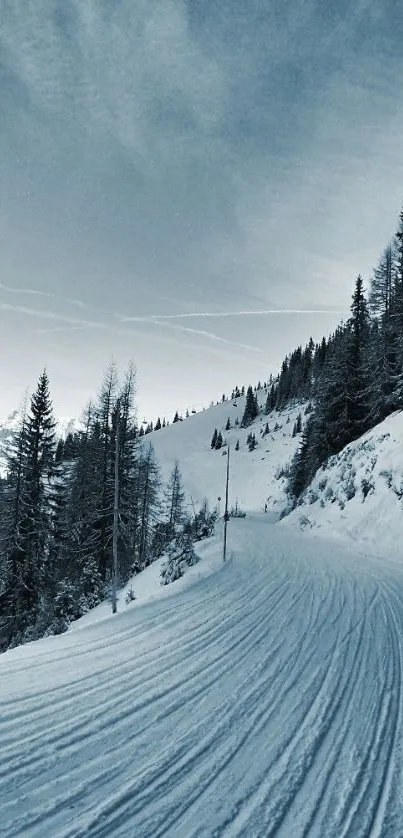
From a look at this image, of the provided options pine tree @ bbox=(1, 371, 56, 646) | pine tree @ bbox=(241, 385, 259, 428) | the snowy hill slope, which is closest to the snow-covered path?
pine tree @ bbox=(1, 371, 56, 646)

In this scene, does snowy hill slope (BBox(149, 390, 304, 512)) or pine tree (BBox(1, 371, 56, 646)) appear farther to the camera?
snowy hill slope (BBox(149, 390, 304, 512))

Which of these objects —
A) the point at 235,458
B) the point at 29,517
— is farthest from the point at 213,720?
the point at 235,458

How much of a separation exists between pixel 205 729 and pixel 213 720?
0.65ft

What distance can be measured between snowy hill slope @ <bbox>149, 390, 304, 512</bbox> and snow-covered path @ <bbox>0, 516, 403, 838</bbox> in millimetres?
48024

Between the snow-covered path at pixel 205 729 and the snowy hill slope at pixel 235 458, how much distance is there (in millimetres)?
48024

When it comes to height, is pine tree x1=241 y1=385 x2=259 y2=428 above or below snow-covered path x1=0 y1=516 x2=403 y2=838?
above

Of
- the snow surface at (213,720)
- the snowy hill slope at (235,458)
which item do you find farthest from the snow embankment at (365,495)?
the snowy hill slope at (235,458)

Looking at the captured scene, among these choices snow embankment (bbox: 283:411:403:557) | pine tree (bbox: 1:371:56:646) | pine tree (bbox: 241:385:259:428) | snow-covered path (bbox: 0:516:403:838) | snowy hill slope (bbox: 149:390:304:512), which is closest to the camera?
snow-covered path (bbox: 0:516:403:838)

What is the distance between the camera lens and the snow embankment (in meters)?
18.1

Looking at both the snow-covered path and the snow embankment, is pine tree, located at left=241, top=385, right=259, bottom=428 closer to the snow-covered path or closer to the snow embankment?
the snow embankment

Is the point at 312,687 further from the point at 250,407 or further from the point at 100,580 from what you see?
the point at 250,407

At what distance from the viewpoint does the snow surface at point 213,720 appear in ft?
10.1

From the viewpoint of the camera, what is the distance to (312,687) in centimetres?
532

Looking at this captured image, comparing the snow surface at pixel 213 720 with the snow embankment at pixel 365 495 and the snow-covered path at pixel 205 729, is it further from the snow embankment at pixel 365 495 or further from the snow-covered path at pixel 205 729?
the snow embankment at pixel 365 495
